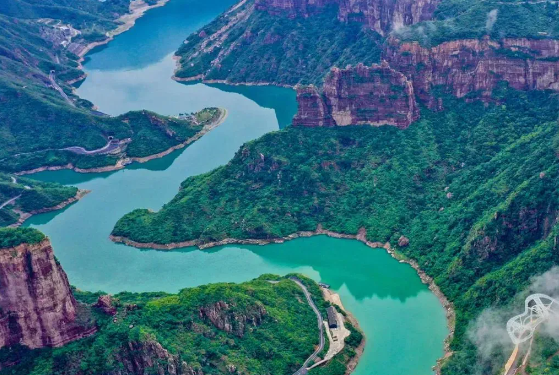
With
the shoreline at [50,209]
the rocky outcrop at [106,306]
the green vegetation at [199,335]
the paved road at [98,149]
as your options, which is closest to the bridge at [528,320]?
the green vegetation at [199,335]

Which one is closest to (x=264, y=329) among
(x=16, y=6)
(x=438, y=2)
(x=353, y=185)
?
(x=353, y=185)

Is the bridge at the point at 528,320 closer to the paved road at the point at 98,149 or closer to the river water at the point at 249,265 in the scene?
the river water at the point at 249,265

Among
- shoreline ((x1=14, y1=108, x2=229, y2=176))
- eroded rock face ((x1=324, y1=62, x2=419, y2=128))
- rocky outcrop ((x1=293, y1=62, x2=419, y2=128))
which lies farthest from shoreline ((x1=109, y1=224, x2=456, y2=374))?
shoreline ((x1=14, y1=108, x2=229, y2=176))

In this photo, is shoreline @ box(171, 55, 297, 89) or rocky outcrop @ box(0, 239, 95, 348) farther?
shoreline @ box(171, 55, 297, 89)

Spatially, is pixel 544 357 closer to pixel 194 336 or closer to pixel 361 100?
pixel 194 336

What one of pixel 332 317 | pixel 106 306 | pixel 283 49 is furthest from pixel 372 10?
pixel 106 306

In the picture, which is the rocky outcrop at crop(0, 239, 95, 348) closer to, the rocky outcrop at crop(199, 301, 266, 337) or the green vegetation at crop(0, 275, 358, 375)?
the green vegetation at crop(0, 275, 358, 375)
